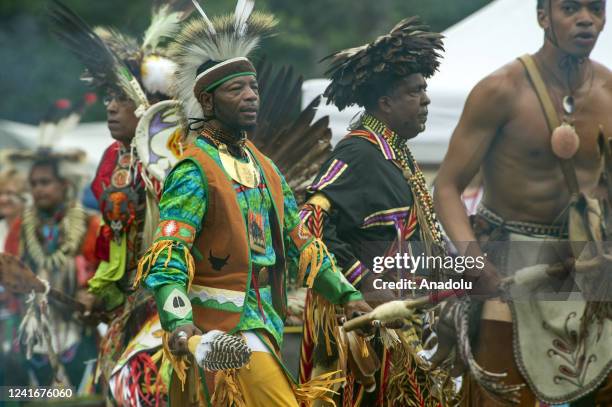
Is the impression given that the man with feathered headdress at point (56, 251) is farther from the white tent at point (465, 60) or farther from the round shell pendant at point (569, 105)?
the round shell pendant at point (569, 105)

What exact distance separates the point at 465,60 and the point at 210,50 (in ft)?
10.3

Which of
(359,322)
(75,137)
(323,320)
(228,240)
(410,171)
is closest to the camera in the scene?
(228,240)

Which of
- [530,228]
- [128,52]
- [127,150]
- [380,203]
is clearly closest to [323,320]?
[380,203]

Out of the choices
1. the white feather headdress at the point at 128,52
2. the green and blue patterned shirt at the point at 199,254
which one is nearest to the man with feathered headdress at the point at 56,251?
the white feather headdress at the point at 128,52

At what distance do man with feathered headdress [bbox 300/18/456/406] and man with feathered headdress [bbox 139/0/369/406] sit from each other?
0.64 m

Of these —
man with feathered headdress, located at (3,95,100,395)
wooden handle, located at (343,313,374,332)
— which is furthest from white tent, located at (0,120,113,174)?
wooden handle, located at (343,313,374,332)

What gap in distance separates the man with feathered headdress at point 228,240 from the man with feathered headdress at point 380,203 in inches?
25.2

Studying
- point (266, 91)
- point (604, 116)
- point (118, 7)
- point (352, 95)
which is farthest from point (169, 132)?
point (118, 7)

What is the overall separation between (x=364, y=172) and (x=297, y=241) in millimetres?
893

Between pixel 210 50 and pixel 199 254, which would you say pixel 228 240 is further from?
pixel 210 50

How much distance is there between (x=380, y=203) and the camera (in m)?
7.07

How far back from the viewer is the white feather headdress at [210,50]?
6.20 m

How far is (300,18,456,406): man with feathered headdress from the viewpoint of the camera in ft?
22.8

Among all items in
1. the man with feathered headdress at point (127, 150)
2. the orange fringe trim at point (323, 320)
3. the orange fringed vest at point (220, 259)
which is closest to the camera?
the orange fringed vest at point (220, 259)
